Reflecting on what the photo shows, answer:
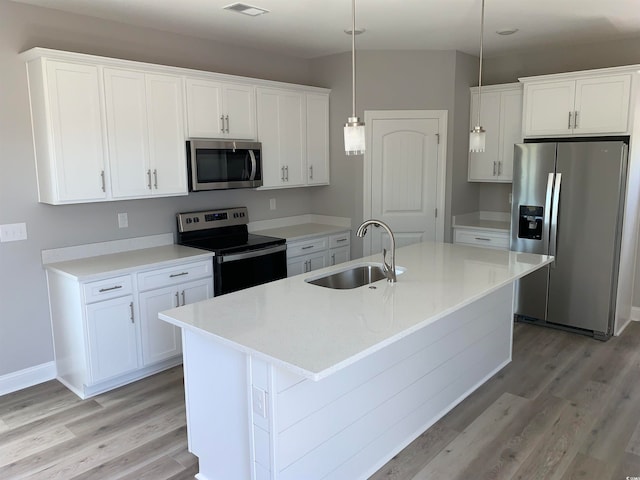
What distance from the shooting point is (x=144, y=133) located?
3.71 metres

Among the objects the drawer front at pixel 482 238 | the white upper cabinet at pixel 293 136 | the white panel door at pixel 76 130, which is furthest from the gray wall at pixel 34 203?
the drawer front at pixel 482 238

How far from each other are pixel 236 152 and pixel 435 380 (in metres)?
Answer: 2.51

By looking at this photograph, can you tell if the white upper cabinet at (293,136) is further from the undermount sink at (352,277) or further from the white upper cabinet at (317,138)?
the undermount sink at (352,277)

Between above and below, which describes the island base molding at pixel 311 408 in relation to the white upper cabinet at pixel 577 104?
below

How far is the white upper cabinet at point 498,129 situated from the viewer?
16.2 ft

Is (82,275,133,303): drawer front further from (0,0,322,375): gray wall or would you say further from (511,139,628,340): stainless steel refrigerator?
(511,139,628,340): stainless steel refrigerator

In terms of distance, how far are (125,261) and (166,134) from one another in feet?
3.37

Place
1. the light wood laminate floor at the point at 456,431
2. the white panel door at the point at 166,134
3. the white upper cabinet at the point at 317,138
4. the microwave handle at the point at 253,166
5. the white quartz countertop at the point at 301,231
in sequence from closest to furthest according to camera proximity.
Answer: the light wood laminate floor at the point at 456,431 → the white panel door at the point at 166,134 → the microwave handle at the point at 253,166 → the white quartz countertop at the point at 301,231 → the white upper cabinet at the point at 317,138

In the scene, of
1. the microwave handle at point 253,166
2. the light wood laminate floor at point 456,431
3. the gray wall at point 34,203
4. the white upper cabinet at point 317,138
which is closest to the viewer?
the light wood laminate floor at point 456,431

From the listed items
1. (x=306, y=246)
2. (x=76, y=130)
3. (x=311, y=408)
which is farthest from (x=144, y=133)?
(x=311, y=408)

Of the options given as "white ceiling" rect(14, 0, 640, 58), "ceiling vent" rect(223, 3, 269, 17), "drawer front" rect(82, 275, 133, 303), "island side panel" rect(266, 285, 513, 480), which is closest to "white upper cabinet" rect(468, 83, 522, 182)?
"white ceiling" rect(14, 0, 640, 58)

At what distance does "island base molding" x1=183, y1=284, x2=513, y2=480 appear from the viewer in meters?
2.09

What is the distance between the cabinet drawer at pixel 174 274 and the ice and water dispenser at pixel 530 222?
2853 mm

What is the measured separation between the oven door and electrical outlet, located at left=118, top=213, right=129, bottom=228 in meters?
0.78
